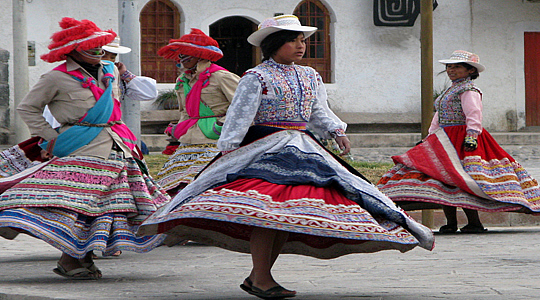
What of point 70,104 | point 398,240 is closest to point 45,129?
point 70,104

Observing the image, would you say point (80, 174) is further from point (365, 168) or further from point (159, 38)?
point (159, 38)

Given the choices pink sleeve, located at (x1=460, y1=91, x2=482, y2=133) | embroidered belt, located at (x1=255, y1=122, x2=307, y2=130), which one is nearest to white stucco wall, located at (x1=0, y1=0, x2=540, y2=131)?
pink sleeve, located at (x1=460, y1=91, x2=482, y2=133)

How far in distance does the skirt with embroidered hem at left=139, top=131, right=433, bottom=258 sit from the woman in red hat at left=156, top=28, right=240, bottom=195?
2.73 meters

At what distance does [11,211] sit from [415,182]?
3947 millimetres

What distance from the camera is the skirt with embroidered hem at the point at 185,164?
25.8 feet

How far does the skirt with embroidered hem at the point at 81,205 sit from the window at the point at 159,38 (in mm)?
12121

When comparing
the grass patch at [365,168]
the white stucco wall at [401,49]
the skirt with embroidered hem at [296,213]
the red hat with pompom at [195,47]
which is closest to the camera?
the skirt with embroidered hem at [296,213]

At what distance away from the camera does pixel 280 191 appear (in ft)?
15.4

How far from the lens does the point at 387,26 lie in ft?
62.1

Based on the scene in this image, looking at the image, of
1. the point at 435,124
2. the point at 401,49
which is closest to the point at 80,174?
the point at 435,124

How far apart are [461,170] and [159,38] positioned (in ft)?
35.4

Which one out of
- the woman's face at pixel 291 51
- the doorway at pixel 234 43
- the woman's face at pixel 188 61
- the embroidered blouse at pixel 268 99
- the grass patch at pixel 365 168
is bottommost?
the grass patch at pixel 365 168

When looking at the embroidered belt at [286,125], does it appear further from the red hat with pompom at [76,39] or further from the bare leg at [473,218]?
the bare leg at [473,218]

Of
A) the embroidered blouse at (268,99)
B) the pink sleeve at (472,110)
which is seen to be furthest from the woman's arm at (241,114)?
the pink sleeve at (472,110)
